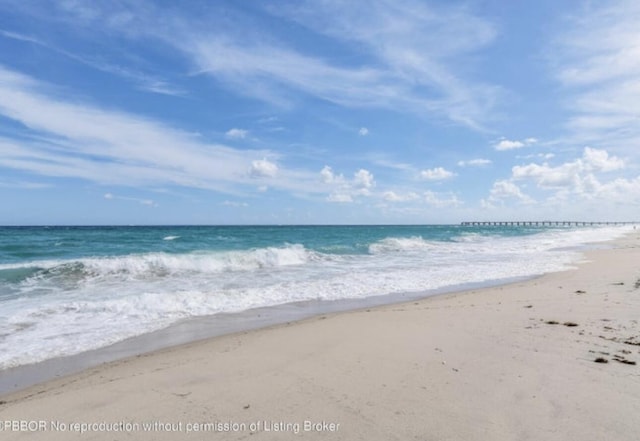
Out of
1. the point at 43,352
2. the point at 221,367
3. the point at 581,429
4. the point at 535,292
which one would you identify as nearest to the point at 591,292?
the point at 535,292

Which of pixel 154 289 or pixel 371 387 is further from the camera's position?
pixel 154 289

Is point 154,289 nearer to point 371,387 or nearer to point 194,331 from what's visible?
point 194,331

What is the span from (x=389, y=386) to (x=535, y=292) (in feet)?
23.8

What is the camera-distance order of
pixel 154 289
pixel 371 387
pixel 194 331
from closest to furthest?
pixel 371 387 < pixel 194 331 < pixel 154 289

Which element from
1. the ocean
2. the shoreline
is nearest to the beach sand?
the shoreline

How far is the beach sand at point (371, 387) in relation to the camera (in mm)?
3096

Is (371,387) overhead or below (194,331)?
overhead

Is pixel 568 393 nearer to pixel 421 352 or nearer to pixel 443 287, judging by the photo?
pixel 421 352

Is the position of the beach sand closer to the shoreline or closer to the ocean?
the shoreline

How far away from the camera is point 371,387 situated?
3801 mm

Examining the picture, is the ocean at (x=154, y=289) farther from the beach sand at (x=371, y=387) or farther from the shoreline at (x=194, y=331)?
the beach sand at (x=371, y=387)

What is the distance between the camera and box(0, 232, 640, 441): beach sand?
10.2ft

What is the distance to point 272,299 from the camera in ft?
31.8

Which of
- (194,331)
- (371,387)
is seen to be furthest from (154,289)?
(371,387)
